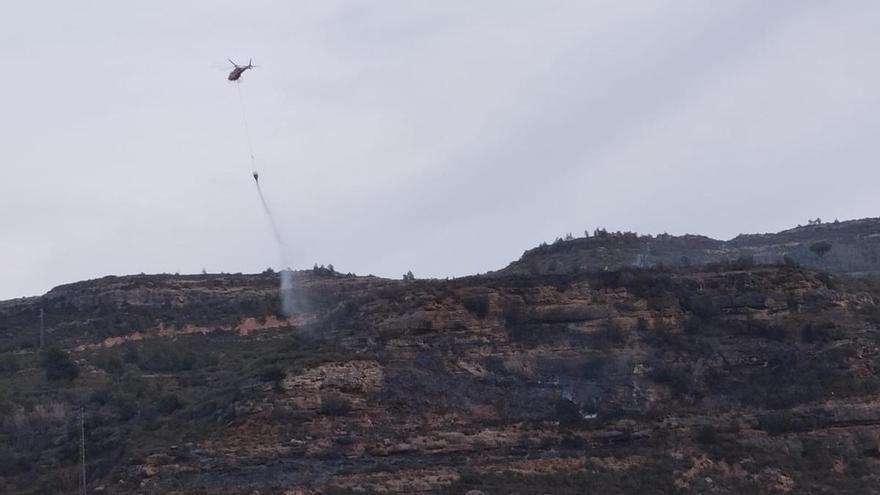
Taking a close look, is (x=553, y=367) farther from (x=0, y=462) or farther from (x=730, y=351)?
(x=0, y=462)

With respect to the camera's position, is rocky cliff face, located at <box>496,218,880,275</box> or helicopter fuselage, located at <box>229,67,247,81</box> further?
rocky cliff face, located at <box>496,218,880,275</box>

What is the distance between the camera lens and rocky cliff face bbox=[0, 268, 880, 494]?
62844 mm

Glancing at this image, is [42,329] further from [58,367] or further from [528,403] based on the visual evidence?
[528,403]

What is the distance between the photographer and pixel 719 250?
11288cm

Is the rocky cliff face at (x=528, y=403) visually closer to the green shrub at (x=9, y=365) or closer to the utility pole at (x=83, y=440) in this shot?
the utility pole at (x=83, y=440)

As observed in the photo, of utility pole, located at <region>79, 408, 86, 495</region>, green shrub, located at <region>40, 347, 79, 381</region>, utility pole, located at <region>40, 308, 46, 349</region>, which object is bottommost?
utility pole, located at <region>79, 408, 86, 495</region>

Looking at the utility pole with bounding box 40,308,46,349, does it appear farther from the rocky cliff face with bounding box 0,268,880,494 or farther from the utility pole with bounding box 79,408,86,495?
the utility pole with bounding box 79,408,86,495

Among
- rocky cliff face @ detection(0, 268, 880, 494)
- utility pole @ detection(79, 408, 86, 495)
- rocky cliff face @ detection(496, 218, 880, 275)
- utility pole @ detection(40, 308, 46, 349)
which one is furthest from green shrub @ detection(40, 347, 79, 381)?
rocky cliff face @ detection(496, 218, 880, 275)

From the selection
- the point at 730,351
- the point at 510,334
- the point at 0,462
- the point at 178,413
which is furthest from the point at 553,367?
the point at 0,462

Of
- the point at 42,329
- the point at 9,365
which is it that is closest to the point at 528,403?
the point at 9,365

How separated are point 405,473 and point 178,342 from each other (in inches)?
1559

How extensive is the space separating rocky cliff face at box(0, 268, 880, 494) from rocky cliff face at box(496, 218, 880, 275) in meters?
24.4

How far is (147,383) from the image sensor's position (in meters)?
85.6

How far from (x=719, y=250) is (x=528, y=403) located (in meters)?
47.6
